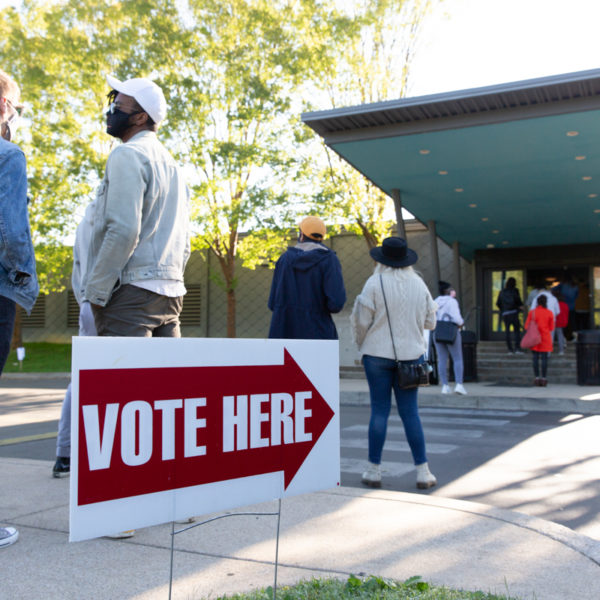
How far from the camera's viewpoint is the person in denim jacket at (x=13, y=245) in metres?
2.90

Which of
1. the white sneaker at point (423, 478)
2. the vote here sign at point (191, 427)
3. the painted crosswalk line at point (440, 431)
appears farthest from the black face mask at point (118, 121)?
the painted crosswalk line at point (440, 431)

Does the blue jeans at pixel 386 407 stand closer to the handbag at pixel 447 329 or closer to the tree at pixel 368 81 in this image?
the handbag at pixel 447 329

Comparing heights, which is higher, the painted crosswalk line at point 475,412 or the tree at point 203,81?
the tree at point 203,81

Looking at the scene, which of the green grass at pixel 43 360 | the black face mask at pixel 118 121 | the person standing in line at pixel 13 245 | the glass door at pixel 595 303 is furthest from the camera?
the glass door at pixel 595 303

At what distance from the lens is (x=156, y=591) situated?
2.55 meters

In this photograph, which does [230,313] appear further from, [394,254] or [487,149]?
[394,254]

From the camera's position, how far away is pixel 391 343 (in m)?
4.83

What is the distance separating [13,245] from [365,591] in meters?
2.05

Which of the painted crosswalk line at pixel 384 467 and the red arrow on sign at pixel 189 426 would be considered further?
the painted crosswalk line at pixel 384 467

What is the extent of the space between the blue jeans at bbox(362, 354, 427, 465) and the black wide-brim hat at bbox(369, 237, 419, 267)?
2.40ft

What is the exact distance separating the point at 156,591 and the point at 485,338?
875 inches

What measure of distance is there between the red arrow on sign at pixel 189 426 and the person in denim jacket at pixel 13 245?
1.26 metres

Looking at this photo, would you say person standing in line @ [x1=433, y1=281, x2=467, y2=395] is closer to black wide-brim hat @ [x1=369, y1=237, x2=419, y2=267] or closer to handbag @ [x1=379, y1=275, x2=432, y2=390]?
black wide-brim hat @ [x1=369, y1=237, x2=419, y2=267]

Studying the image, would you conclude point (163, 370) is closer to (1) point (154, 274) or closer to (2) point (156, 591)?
(2) point (156, 591)
